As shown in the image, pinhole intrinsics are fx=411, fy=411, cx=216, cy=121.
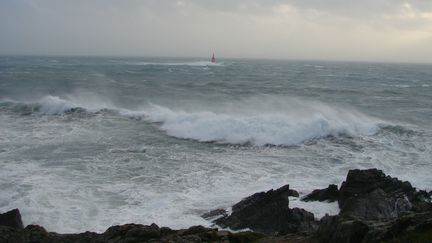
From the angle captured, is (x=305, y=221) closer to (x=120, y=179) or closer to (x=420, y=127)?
(x=120, y=179)

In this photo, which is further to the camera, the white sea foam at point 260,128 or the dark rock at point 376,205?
the white sea foam at point 260,128

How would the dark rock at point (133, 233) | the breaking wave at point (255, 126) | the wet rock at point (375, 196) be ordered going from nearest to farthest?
the dark rock at point (133, 233) < the wet rock at point (375, 196) < the breaking wave at point (255, 126)

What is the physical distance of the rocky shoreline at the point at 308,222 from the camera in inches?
291

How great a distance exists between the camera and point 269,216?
11844 millimetres

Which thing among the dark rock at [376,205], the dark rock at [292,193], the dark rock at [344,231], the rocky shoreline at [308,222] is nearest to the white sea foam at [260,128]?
the dark rock at [292,193]

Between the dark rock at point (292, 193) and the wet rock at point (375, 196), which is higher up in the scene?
the wet rock at point (375, 196)

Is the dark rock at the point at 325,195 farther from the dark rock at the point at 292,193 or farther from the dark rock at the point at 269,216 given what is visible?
the dark rock at the point at 269,216

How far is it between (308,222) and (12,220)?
26.5 ft

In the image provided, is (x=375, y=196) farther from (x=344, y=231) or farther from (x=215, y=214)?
(x=344, y=231)

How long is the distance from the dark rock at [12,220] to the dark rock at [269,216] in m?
5.41

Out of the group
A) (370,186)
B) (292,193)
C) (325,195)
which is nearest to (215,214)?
(292,193)

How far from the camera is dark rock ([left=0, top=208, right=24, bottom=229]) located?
1101cm

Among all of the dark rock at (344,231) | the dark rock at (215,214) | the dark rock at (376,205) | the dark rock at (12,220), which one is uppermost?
A: the dark rock at (344,231)

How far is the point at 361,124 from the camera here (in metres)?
26.5
